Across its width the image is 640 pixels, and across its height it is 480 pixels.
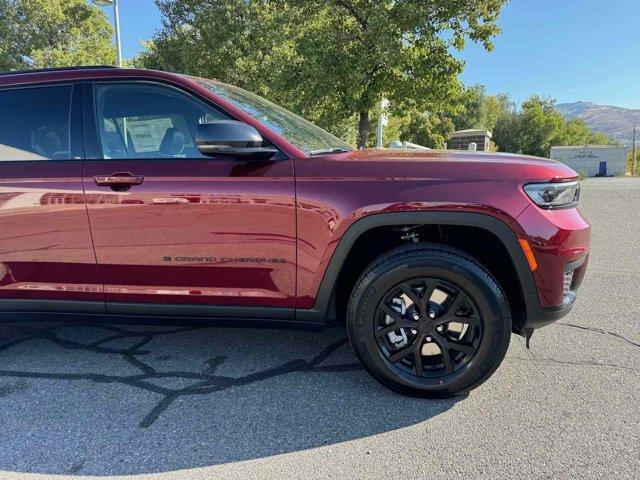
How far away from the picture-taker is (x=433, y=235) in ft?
8.84

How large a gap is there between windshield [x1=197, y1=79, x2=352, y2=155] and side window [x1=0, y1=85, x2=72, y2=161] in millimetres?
899

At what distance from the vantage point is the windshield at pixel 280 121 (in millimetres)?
2730

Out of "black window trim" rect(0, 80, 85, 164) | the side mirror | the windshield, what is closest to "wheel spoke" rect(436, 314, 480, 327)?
the windshield

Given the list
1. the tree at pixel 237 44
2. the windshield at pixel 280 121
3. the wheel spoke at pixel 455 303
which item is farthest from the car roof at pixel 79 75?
the tree at pixel 237 44

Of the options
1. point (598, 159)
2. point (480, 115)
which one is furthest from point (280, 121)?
point (480, 115)

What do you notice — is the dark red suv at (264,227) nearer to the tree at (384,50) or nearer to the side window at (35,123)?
the side window at (35,123)

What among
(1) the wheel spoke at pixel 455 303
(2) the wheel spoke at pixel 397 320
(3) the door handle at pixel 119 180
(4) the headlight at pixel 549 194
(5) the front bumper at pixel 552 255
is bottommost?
(2) the wheel spoke at pixel 397 320

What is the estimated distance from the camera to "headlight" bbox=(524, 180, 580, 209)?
2357 mm

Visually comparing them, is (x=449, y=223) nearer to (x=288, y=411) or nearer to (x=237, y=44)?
(x=288, y=411)

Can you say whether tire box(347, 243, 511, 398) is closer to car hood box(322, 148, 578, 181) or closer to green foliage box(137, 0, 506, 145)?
car hood box(322, 148, 578, 181)

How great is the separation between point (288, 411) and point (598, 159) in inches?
1978

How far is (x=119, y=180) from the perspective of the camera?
2605mm

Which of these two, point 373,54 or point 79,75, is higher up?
point 373,54

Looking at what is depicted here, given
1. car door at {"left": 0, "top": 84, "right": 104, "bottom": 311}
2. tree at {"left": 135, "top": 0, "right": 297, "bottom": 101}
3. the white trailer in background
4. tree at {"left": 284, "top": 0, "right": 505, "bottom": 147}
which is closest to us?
car door at {"left": 0, "top": 84, "right": 104, "bottom": 311}
